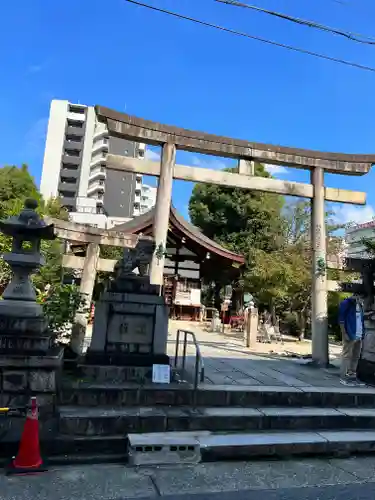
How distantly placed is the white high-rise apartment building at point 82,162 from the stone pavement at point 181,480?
58689 millimetres

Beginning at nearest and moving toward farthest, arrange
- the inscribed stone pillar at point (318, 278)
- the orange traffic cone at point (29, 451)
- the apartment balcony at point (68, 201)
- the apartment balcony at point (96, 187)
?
1. the orange traffic cone at point (29, 451)
2. the inscribed stone pillar at point (318, 278)
3. the apartment balcony at point (68, 201)
4. the apartment balcony at point (96, 187)

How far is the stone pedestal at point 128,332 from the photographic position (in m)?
6.20

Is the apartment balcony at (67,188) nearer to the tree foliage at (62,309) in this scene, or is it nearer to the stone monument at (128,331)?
the tree foliage at (62,309)

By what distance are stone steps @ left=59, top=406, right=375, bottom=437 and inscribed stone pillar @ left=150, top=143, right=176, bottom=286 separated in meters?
4.40

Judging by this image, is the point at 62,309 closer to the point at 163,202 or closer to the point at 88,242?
the point at 163,202

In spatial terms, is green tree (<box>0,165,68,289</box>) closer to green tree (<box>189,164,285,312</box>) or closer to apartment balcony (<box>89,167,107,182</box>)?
green tree (<box>189,164,285,312</box>)

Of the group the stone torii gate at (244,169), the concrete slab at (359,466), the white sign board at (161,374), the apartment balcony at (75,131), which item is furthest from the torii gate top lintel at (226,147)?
the apartment balcony at (75,131)

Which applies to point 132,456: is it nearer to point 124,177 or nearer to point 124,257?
point 124,257

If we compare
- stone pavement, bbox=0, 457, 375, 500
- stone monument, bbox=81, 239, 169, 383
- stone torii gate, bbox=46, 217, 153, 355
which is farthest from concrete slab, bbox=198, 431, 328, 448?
stone torii gate, bbox=46, 217, 153, 355

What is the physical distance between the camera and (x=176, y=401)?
224 inches

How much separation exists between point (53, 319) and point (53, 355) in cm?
177

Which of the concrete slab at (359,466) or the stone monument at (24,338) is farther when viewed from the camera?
the stone monument at (24,338)

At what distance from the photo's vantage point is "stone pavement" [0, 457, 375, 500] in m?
3.86

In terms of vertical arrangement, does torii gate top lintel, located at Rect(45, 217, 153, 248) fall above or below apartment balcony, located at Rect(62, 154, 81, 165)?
below
